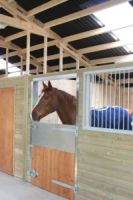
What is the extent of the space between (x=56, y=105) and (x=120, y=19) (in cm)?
205

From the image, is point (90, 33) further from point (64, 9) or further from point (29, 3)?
point (29, 3)

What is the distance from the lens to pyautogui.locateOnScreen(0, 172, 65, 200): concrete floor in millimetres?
3903

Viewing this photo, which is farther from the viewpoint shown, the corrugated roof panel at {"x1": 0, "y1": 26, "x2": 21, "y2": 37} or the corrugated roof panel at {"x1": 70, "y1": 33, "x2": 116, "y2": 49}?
the corrugated roof panel at {"x1": 0, "y1": 26, "x2": 21, "y2": 37}

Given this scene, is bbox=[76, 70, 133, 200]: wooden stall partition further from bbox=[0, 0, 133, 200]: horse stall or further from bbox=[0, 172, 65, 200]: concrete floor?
bbox=[0, 172, 65, 200]: concrete floor

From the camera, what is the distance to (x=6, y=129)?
17.4 ft

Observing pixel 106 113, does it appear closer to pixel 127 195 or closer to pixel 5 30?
pixel 127 195

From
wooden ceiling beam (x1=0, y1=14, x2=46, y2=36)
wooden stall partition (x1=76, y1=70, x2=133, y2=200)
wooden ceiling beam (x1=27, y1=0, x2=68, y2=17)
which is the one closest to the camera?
wooden stall partition (x1=76, y1=70, x2=133, y2=200)

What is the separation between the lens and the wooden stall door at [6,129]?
202 inches

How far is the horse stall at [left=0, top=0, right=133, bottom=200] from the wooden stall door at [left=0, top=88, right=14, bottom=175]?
0.02 metres

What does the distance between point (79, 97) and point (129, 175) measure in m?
1.23

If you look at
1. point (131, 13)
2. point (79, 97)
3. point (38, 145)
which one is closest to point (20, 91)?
point (38, 145)

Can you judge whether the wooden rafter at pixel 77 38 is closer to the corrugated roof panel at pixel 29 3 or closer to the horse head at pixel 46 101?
the corrugated roof panel at pixel 29 3

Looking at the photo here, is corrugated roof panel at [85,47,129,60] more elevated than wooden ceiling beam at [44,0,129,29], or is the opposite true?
wooden ceiling beam at [44,0,129,29]

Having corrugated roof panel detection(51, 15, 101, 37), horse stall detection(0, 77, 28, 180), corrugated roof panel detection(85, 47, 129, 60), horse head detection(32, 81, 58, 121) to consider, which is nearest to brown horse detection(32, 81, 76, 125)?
horse head detection(32, 81, 58, 121)
